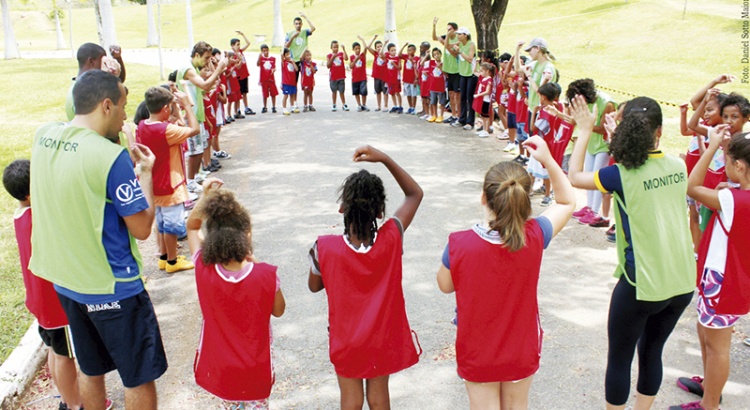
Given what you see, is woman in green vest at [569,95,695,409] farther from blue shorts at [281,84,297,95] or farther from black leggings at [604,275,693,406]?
blue shorts at [281,84,297,95]

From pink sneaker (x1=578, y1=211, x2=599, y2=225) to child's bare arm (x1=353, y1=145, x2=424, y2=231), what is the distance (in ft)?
15.9

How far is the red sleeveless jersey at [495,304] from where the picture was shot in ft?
9.66

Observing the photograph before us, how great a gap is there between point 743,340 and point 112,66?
6572mm

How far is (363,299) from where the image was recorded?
3.10 metres

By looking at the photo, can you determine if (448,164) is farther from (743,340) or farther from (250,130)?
(743,340)

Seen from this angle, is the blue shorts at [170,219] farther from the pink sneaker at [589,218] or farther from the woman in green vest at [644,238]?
the pink sneaker at [589,218]

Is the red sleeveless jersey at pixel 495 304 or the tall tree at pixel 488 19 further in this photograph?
the tall tree at pixel 488 19

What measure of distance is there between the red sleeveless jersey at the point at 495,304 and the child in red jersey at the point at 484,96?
931cm

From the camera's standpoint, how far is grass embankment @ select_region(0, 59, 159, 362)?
17.9 ft

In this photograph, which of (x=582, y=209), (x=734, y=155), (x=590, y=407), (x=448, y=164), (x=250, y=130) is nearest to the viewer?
(x=734, y=155)

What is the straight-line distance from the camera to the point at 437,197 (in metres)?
8.59

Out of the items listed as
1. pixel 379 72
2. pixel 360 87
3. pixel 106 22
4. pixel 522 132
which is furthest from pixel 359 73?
pixel 106 22

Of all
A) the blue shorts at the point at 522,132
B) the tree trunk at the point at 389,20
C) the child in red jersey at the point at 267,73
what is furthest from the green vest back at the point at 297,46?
the tree trunk at the point at 389,20

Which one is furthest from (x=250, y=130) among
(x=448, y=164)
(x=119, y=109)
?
(x=119, y=109)
